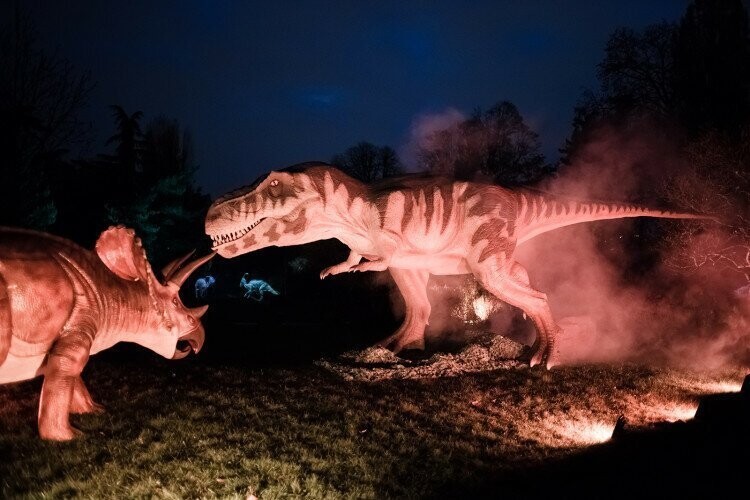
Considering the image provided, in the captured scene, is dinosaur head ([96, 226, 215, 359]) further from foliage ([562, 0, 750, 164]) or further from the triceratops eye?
foliage ([562, 0, 750, 164])

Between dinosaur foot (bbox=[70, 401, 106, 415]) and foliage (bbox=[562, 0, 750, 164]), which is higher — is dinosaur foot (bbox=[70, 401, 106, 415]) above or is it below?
below

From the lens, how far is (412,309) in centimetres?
836

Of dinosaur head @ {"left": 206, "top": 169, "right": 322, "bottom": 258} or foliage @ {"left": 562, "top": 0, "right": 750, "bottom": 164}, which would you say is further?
foliage @ {"left": 562, "top": 0, "right": 750, "bottom": 164}

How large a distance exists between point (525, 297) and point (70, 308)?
208 inches

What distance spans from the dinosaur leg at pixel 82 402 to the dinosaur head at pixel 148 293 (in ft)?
2.40

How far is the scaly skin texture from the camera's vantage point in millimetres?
6332

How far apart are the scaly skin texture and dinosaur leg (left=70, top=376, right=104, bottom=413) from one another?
6.26ft

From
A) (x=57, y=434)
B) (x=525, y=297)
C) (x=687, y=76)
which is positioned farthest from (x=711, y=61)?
(x=57, y=434)

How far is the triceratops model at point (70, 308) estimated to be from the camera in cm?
361

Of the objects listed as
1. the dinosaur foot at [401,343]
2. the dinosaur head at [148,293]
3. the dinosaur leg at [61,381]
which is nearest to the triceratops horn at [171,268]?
the dinosaur head at [148,293]

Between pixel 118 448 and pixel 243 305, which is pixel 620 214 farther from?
pixel 243 305

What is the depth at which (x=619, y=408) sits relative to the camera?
592cm

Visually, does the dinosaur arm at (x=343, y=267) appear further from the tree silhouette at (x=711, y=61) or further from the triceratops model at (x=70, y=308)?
the tree silhouette at (x=711, y=61)

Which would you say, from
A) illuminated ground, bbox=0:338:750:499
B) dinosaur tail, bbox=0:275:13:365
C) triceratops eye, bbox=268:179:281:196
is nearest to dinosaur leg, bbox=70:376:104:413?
illuminated ground, bbox=0:338:750:499
